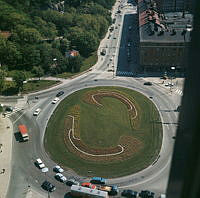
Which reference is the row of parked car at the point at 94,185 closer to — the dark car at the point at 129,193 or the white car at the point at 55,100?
the dark car at the point at 129,193

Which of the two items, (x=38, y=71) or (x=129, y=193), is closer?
(x=129, y=193)

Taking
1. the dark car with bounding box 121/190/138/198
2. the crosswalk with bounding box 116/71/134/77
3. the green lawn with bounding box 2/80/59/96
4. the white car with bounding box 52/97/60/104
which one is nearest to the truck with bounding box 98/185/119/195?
the dark car with bounding box 121/190/138/198

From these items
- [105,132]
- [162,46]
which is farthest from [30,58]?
[162,46]

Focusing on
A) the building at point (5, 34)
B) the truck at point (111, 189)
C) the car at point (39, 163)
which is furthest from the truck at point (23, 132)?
the building at point (5, 34)

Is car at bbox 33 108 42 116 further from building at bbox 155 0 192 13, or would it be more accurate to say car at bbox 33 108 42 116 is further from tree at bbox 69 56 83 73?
building at bbox 155 0 192 13

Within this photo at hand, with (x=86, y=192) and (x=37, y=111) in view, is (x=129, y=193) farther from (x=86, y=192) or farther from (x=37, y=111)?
(x=37, y=111)

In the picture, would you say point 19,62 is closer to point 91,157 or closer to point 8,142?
point 8,142
